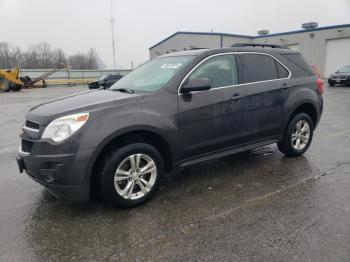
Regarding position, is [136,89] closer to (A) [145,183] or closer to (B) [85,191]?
(A) [145,183]

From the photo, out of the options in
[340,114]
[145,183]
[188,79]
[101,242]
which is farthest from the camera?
[340,114]

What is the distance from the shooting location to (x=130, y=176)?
11.6 feet

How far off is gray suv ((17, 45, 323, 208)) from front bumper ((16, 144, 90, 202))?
0.01 metres

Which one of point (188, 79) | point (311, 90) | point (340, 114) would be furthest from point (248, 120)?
point (340, 114)

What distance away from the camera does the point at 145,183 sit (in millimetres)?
3654

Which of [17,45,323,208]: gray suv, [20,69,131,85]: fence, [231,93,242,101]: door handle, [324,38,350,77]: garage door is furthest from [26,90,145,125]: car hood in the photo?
[20,69,131,85]: fence

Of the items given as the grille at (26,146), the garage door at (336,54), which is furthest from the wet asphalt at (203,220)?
the garage door at (336,54)

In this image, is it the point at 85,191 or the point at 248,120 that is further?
the point at 248,120

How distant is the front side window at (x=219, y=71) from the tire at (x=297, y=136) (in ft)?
4.63

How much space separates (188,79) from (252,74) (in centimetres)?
117

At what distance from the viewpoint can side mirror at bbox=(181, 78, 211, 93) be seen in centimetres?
377

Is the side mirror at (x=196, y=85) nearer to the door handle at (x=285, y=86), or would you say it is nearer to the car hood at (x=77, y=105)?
the car hood at (x=77, y=105)

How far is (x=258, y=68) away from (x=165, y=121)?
6.18 ft

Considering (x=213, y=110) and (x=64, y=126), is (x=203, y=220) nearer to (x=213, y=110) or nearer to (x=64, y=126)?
(x=213, y=110)
